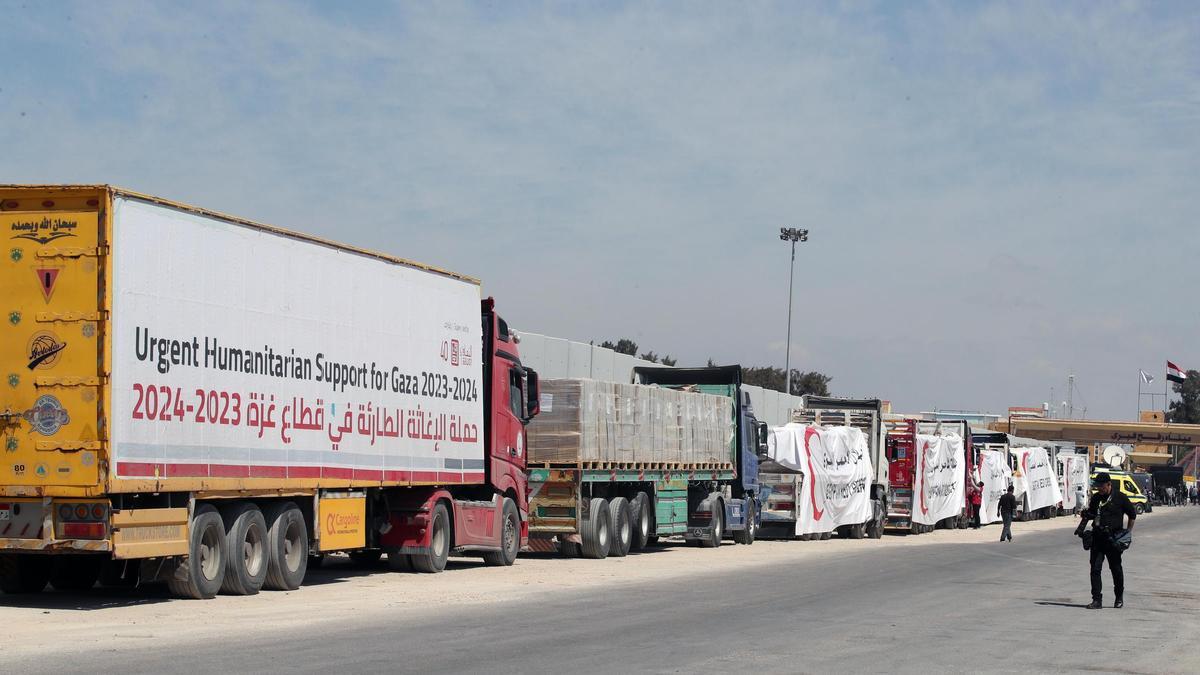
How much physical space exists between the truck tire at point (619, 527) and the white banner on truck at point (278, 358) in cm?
487

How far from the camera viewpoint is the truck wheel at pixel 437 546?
2200 centimetres

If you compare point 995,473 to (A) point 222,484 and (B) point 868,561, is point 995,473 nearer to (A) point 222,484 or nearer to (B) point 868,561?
(B) point 868,561

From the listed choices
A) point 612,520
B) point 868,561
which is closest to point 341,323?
point 612,520

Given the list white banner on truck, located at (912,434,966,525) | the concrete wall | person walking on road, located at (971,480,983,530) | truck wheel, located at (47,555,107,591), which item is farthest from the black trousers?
person walking on road, located at (971,480,983,530)

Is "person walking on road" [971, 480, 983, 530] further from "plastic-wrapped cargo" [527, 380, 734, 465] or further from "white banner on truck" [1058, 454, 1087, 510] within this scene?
"plastic-wrapped cargo" [527, 380, 734, 465]

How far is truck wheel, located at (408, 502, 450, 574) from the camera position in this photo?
22.0 meters

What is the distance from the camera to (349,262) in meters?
19.2

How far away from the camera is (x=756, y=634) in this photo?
47.6 feet

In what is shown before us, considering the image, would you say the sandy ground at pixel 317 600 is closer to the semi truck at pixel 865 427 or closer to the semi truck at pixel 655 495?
the semi truck at pixel 655 495

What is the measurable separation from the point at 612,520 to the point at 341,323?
31.4 feet

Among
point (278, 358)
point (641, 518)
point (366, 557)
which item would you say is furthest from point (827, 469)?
point (278, 358)

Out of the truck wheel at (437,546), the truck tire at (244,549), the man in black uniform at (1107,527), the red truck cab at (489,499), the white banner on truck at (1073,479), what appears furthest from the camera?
the white banner on truck at (1073,479)

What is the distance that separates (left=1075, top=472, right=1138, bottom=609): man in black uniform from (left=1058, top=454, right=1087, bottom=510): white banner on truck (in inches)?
1966

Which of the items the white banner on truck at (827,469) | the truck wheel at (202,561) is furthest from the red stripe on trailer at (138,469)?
the white banner on truck at (827,469)
